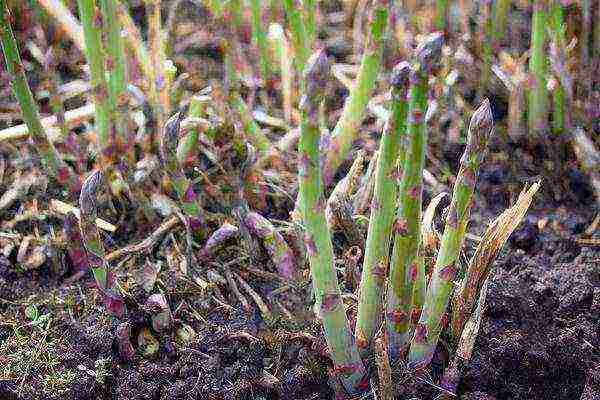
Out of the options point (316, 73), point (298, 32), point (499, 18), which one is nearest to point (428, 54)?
point (316, 73)

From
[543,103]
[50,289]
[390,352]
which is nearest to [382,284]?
[390,352]

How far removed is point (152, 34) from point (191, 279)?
0.62 m

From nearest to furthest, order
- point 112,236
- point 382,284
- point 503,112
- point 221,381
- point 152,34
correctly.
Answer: point 382,284, point 221,381, point 112,236, point 152,34, point 503,112

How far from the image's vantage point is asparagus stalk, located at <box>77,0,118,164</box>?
5.41 feet

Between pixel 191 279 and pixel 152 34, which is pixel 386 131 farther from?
pixel 152 34

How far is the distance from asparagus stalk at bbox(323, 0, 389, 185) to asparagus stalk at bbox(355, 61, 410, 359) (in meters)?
0.47

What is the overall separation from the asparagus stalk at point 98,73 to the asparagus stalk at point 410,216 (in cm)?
78

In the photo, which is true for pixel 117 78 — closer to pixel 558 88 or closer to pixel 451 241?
pixel 451 241

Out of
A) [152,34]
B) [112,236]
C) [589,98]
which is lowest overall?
[112,236]

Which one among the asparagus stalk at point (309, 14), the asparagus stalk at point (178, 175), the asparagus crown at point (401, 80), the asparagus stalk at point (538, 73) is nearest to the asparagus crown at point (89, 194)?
the asparagus stalk at point (178, 175)

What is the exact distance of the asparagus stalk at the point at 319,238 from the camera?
3.50 feet

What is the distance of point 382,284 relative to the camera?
1290mm

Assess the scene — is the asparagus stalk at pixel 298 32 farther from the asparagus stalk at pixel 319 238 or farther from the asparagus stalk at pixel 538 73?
the asparagus stalk at pixel 319 238

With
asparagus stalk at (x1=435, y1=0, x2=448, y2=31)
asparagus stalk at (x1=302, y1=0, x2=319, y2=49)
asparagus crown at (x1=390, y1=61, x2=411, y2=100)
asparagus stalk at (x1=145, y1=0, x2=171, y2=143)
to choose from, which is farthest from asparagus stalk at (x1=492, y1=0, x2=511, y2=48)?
asparagus crown at (x1=390, y1=61, x2=411, y2=100)
